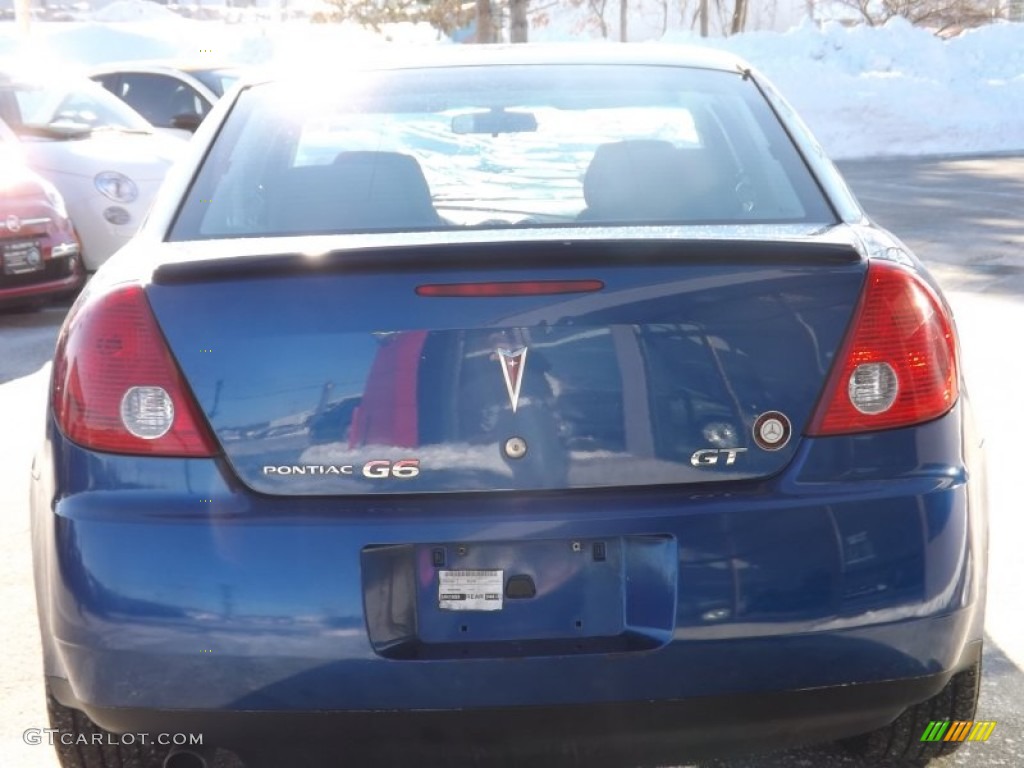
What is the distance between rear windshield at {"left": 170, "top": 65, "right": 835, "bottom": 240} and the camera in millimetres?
3199

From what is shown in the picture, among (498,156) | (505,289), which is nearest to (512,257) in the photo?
(505,289)

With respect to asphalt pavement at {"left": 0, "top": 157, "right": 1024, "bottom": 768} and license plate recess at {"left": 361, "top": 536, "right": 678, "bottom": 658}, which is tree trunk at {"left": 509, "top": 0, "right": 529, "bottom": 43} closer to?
asphalt pavement at {"left": 0, "top": 157, "right": 1024, "bottom": 768}

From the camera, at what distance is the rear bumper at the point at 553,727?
102 inches

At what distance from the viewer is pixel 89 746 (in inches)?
117

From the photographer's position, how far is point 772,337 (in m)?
2.62

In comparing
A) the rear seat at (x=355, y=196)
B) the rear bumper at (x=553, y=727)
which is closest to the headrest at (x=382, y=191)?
the rear seat at (x=355, y=196)

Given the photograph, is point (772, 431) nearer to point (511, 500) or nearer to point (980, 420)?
point (511, 500)

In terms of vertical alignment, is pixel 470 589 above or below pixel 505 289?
below

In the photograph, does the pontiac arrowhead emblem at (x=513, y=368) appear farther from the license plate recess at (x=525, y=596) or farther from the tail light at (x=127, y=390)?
the tail light at (x=127, y=390)

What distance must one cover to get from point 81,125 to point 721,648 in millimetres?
9735

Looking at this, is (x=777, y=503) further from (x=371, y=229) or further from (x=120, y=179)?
(x=120, y=179)

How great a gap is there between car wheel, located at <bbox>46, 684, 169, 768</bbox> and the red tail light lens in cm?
143

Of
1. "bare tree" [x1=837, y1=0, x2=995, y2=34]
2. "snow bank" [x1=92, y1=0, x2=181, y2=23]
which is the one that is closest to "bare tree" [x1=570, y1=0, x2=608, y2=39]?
"bare tree" [x1=837, y1=0, x2=995, y2=34]

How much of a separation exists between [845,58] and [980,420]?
34.8 m
